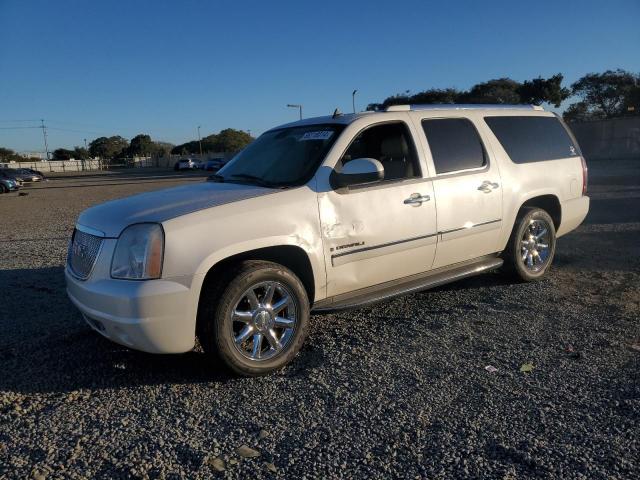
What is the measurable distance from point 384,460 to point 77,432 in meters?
1.73

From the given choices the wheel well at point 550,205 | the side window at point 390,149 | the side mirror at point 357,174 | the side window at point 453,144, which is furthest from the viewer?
the wheel well at point 550,205

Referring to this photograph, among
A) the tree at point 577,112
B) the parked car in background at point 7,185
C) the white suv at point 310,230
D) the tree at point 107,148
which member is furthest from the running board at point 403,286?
the tree at point 107,148

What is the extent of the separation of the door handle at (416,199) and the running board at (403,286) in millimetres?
652

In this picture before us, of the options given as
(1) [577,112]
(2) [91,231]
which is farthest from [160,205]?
(1) [577,112]

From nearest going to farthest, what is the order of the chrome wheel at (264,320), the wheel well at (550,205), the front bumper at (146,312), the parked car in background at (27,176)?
the front bumper at (146,312) → the chrome wheel at (264,320) → the wheel well at (550,205) → the parked car in background at (27,176)

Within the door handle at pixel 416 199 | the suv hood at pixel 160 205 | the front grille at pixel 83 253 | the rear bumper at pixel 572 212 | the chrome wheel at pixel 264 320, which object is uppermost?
the suv hood at pixel 160 205

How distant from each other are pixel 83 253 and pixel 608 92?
6575 cm

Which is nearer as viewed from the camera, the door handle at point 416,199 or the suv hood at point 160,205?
the suv hood at point 160,205

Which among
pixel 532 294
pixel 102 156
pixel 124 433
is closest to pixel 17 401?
pixel 124 433

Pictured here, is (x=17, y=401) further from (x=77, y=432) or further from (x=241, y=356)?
(x=241, y=356)

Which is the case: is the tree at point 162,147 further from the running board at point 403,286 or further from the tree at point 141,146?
the running board at point 403,286

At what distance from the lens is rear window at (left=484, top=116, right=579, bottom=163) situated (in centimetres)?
539

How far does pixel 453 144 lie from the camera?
4875 millimetres

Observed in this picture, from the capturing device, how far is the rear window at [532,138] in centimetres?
539
